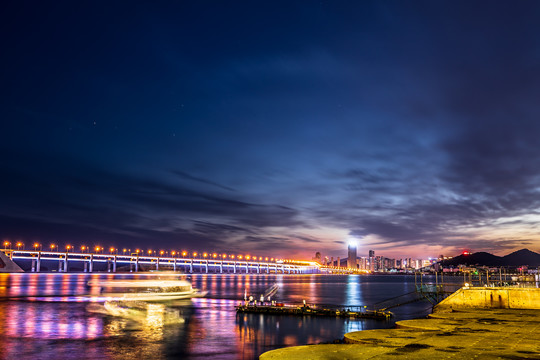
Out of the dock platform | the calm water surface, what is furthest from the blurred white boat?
the dock platform

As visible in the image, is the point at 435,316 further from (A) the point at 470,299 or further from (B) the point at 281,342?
(B) the point at 281,342

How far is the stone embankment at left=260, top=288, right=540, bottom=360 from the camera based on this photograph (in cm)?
1892

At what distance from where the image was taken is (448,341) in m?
21.9

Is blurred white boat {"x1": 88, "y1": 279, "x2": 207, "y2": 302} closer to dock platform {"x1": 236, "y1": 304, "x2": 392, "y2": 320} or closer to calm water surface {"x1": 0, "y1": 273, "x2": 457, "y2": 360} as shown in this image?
calm water surface {"x1": 0, "y1": 273, "x2": 457, "y2": 360}

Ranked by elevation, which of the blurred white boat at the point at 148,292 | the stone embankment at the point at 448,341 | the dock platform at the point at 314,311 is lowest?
the blurred white boat at the point at 148,292

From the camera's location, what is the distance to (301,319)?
172ft

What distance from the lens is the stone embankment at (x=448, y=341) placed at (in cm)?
1892

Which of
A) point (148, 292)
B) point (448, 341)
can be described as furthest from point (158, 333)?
point (148, 292)

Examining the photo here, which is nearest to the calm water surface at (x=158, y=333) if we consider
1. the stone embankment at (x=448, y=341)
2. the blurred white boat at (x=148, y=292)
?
the stone embankment at (x=448, y=341)

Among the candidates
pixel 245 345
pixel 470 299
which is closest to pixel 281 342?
pixel 245 345

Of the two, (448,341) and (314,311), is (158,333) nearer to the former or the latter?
(314,311)

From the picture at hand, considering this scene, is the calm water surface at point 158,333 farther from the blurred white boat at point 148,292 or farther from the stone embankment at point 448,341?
the blurred white boat at point 148,292

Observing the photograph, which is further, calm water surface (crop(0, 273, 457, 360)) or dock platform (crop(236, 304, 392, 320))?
dock platform (crop(236, 304, 392, 320))

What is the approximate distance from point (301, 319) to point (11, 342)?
31.5 metres
